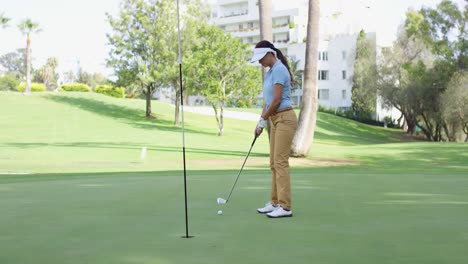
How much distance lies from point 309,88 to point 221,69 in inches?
953

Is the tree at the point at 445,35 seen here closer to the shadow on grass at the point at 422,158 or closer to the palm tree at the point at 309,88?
the shadow on grass at the point at 422,158

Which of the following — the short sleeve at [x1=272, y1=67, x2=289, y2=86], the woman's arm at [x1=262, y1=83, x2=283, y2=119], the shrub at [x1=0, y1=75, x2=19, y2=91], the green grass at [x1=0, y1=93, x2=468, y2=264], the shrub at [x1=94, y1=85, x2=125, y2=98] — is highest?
the shrub at [x1=0, y1=75, x2=19, y2=91]

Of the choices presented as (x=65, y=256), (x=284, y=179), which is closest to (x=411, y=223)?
(x=284, y=179)

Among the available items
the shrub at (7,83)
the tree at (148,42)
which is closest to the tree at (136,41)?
the tree at (148,42)

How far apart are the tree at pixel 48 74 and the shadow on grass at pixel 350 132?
64.5 metres

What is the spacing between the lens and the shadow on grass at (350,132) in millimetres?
66250

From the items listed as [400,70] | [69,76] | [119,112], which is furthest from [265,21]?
[69,76]

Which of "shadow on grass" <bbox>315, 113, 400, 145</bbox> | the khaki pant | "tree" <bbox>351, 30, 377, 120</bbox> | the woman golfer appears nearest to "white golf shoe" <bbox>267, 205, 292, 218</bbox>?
the woman golfer

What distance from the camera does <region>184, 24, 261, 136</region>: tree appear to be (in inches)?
2032

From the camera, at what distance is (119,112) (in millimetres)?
66688

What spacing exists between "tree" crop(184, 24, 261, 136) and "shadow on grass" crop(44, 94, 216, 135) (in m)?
5.07

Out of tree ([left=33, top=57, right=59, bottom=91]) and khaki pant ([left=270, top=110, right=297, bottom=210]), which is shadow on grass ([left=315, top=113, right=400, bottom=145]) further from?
tree ([left=33, top=57, right=59, bottom=91])

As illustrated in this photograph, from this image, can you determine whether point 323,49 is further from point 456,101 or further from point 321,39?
point 456,101

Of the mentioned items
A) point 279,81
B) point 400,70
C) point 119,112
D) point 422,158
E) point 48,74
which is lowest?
point 422,158
